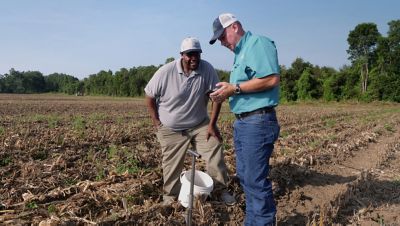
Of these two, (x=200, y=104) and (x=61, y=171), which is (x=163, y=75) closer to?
(x=200, y=104)

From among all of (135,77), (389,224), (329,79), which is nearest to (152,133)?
(389,224)

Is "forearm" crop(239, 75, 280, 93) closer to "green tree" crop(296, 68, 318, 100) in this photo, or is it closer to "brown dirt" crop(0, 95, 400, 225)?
"brown dirt" crop(0, 95, 400, 225)

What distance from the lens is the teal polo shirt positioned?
10.4 feet

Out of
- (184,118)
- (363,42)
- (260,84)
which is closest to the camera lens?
(260,84)

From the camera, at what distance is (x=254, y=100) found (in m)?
3.32

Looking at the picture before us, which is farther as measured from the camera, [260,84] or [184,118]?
[184,118]

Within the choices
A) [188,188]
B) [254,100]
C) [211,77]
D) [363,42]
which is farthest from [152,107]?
[363,42]

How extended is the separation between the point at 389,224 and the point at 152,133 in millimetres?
7514

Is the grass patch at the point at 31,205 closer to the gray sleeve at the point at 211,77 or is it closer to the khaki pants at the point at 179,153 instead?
the khaki pants at the point at 179,153

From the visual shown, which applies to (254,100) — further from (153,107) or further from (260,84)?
(153,107)

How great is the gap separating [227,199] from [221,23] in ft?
6.86

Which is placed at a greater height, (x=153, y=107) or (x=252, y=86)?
(x=252, y=86)

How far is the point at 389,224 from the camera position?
13.6 ft

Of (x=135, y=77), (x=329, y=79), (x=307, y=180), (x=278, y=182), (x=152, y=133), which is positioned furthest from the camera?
(x=135, y=77)
